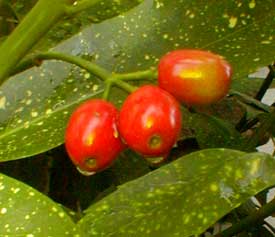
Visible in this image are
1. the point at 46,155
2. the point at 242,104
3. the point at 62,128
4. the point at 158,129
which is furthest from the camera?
the point at 242,104

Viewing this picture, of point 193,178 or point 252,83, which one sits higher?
point 193,178

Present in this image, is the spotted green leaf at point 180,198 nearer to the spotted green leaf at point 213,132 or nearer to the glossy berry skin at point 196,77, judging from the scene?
the glossy berry skin at point 196,77

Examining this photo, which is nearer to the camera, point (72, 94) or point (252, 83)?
point (72, 94)

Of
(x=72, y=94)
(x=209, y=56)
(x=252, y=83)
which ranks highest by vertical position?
(x=209, y=56)

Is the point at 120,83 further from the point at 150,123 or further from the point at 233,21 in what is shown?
the point at 233,21

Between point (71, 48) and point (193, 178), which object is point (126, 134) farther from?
point (71, 48)

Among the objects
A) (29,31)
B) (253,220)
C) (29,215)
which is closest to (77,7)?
(29,31)

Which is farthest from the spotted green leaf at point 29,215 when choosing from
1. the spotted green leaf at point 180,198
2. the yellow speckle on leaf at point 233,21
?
the yellow speckle on leaf at point 233,21

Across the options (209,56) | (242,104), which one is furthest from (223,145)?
(209,56)
